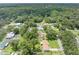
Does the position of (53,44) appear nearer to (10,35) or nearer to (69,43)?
(69,43)

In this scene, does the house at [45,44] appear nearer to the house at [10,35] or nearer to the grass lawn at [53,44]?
the grass lawn at [53,44]

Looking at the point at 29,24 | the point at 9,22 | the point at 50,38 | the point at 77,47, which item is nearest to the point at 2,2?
the point at 9,22

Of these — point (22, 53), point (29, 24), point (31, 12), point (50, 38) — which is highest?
point (31, 12)

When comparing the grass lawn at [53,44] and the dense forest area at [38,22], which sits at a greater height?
the dense forest area at [38,22]

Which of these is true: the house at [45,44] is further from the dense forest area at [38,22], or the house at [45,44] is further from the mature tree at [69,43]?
the mature tree at [69,43]

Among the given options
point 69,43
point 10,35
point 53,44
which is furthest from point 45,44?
point 10,35

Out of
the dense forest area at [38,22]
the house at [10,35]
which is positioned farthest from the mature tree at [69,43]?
the house at [10,35]

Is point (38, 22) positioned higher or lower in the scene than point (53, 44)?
higher

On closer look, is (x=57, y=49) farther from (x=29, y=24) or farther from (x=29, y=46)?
(x=29, y=24)
